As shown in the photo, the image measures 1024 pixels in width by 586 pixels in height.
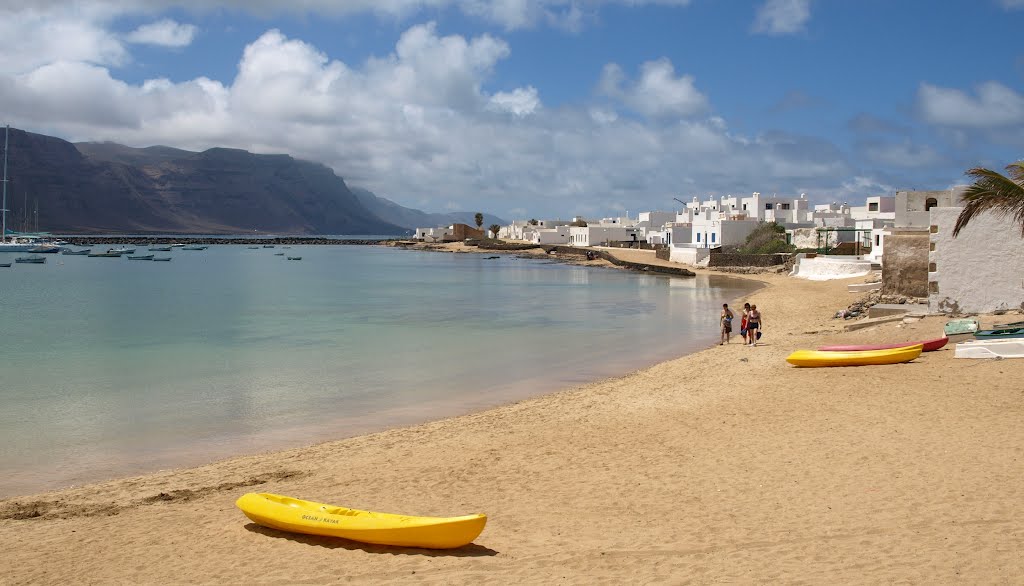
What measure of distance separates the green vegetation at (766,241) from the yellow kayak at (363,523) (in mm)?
60131

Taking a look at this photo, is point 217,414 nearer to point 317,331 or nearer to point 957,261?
point 317,331

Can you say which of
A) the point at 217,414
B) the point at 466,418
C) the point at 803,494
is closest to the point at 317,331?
the point at 217,414

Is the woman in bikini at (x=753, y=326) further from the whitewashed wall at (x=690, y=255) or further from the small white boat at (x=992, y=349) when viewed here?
the whitewashed wall at (x=690, y=255)

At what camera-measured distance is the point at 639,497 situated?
322 inches

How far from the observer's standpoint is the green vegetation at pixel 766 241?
63809 millimetres

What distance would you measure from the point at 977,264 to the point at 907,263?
4.38 m

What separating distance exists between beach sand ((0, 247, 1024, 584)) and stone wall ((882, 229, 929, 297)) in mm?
9993

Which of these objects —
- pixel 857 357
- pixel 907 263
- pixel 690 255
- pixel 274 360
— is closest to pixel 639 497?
pixel 857 357

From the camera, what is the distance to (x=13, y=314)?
121ft

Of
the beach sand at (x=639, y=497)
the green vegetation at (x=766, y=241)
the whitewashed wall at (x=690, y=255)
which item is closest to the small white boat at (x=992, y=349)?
the beach sand at (x=639, y=497)

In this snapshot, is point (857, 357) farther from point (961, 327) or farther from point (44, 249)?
point (44, 249)

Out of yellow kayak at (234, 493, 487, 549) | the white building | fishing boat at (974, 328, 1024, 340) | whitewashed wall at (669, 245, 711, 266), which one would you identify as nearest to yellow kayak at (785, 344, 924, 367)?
fishing boat at (974, 328, 1024, 340)

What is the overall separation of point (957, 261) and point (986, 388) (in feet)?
26.7

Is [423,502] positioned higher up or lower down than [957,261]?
lower down
